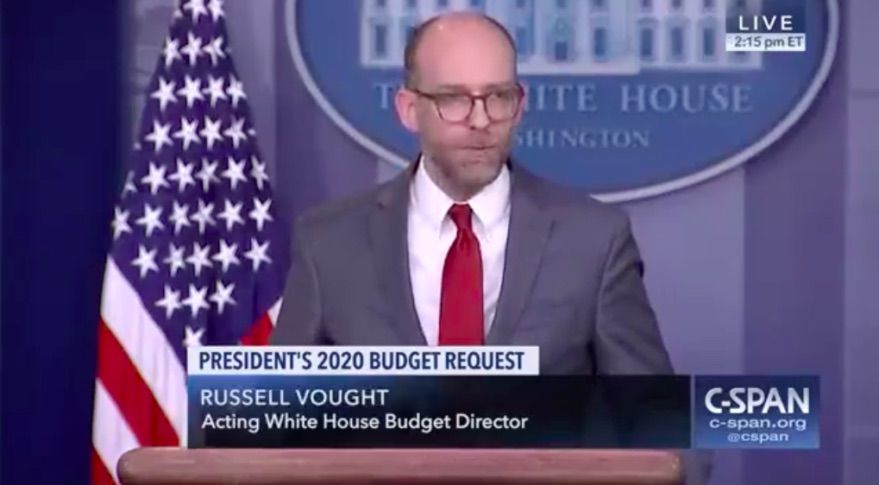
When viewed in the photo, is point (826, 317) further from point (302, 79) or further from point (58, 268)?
point (58, 268)

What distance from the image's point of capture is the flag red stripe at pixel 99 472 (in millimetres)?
3418

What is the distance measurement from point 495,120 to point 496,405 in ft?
2.58

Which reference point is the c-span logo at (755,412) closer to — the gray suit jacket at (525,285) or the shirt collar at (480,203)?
the gray suit jacket at (525,285)

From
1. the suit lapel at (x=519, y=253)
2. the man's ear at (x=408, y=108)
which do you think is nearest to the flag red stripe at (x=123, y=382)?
the man's ear at (x=408, y=108)

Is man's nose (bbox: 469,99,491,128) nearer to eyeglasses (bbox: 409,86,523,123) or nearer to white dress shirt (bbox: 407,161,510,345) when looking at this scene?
eyeglasses (bbox: 409,86,523,123)

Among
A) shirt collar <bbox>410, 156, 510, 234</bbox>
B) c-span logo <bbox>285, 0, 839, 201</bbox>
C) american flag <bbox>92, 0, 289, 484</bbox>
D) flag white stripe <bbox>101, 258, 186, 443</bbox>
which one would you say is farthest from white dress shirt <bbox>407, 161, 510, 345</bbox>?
flag white stripe <bbox>101, 258, 186, 443</bbox>

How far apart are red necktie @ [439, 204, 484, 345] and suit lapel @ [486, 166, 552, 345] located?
4 centimetres

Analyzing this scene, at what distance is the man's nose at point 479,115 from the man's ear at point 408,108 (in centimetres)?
13

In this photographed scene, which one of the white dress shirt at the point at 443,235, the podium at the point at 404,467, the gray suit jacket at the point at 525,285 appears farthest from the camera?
the white dress shirt at the point at 443,235

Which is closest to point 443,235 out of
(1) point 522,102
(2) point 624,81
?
(1) point 522,102

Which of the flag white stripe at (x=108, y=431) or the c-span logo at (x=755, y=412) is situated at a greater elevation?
the c-span logo at (x=755, y=412)

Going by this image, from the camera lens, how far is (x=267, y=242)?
3.38m

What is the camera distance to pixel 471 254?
2947 millimetres

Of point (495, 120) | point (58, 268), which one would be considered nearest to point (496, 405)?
point (495, 120)
